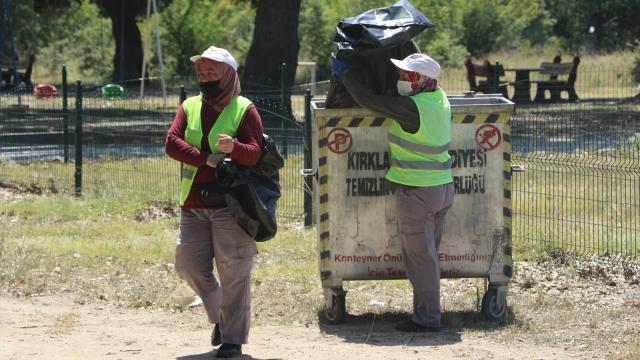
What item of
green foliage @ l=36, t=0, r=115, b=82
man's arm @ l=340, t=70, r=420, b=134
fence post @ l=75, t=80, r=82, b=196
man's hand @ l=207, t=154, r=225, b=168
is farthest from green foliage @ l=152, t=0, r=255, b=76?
man's hand @ l=207, t=154, r=225, b=168

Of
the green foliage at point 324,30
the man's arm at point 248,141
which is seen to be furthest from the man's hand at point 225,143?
the green foliage at point 324,30

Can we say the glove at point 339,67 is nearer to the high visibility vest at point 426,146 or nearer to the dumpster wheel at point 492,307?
the high visibility vest at point 426,146

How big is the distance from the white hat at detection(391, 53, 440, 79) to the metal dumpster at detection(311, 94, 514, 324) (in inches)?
22.1

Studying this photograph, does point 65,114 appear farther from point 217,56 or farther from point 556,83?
point 556,83

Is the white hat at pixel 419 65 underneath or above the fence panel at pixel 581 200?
above

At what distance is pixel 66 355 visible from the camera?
23.9 feet

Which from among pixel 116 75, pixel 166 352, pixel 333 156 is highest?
pixel 116 75

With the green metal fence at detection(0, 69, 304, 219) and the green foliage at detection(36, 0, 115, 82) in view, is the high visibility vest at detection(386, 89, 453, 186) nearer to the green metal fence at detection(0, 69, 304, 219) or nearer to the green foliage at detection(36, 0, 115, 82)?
the green metal fence at detection(0, 69, 304, 219)

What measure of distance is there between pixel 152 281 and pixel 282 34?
627 inches

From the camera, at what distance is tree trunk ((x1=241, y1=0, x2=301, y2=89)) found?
25.2m

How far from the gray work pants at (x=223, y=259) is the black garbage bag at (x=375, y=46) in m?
1.52

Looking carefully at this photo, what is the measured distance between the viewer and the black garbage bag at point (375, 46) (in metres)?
7.80

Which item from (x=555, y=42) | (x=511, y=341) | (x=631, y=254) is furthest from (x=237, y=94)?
(x=555, y=42)

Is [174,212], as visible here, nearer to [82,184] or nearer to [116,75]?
[82,184]
